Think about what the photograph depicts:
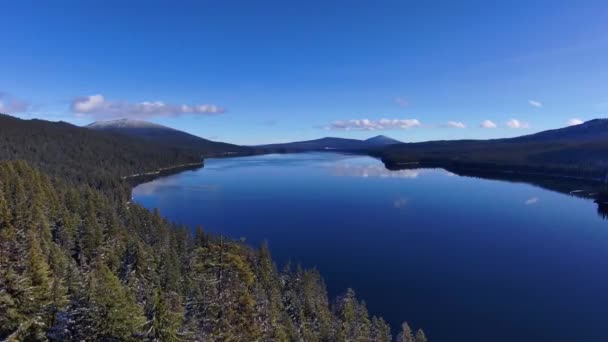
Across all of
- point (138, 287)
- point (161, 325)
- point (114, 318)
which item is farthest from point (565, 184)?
point (114, 318)

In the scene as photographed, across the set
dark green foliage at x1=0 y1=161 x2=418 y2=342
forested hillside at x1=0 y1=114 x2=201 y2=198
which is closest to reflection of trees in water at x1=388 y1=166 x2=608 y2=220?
dark green foliage at x1=0 y1=161 x2=418 y2=342

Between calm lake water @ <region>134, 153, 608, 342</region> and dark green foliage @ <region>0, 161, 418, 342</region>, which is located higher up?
dark green foliage @ <region>0, 161, 418, 342</region>

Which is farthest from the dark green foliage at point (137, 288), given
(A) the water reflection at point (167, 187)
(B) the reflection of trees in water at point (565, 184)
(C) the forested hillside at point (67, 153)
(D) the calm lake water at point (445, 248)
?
(B) the reflection of trees in water at point (565, 184)

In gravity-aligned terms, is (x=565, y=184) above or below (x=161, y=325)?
below

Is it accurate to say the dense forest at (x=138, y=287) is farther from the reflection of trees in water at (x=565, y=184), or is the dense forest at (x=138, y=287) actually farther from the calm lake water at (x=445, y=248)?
the reflection of trees in water at (x=565, y=184)

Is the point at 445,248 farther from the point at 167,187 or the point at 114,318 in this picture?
the point at 167,187

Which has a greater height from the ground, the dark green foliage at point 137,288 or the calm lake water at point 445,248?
the dark green foliage at point 137,288

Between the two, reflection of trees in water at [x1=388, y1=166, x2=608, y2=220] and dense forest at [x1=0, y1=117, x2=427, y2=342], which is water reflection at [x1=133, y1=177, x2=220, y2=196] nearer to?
dense forest at [x1=0, y1=117, x2=427, y2=342]
